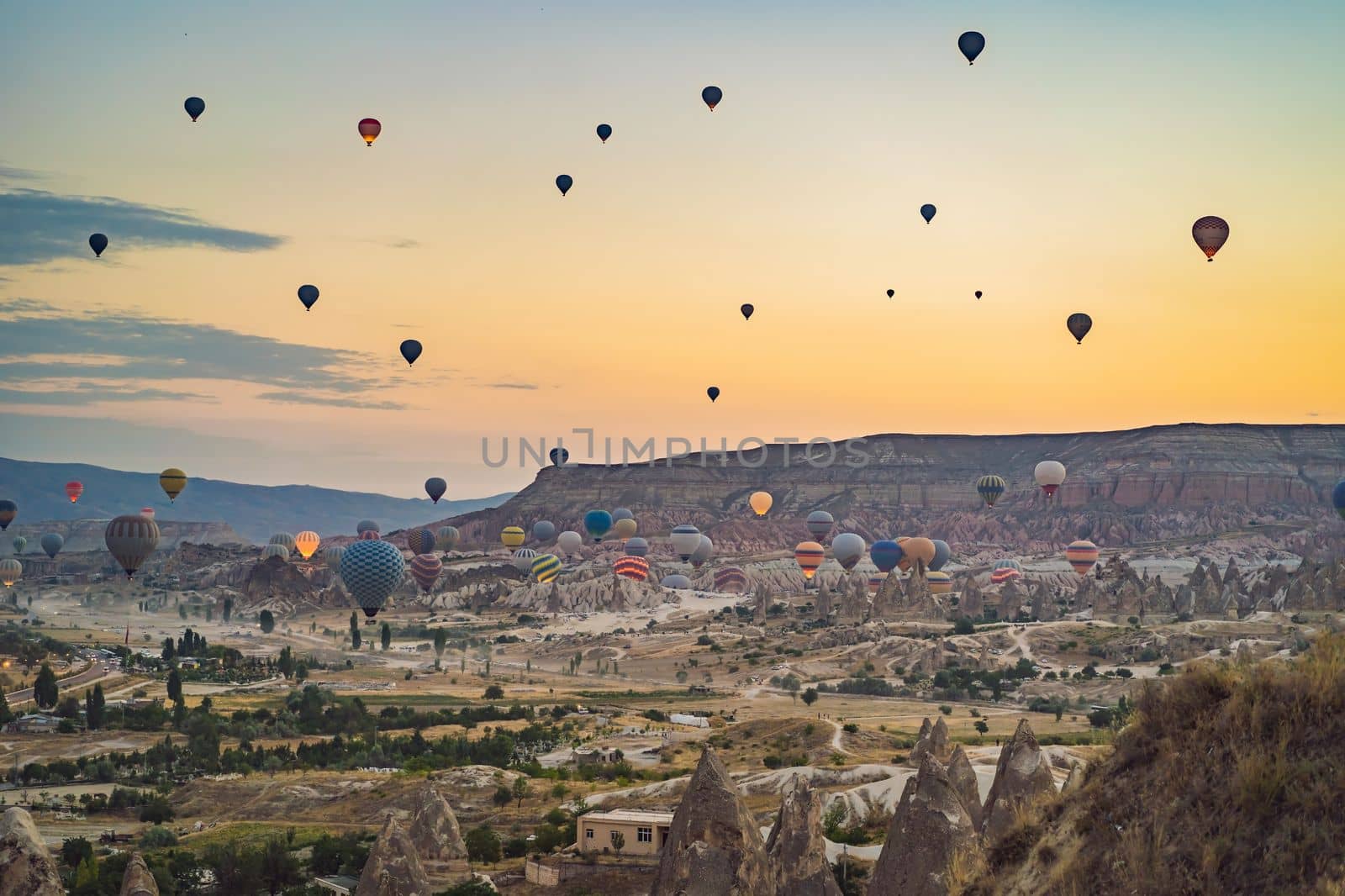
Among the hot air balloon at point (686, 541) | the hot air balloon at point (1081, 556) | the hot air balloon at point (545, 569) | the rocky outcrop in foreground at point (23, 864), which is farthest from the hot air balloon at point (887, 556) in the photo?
the rocky outcrop in foreground at point (23, 864)

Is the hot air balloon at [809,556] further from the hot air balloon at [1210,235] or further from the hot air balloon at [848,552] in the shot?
the hot air balloon at [1210,235]

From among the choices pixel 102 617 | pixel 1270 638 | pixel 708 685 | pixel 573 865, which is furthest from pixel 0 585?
pixel 573 865

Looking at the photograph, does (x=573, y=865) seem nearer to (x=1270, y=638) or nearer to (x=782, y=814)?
(x=782, y=814)

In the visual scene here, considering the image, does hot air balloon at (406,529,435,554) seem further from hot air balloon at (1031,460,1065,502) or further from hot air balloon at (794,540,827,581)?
hot air balloon at (1031,460,1065,502)

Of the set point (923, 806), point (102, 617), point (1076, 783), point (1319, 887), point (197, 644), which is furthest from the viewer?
point (102, 617)

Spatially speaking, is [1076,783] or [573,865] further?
[573,865]

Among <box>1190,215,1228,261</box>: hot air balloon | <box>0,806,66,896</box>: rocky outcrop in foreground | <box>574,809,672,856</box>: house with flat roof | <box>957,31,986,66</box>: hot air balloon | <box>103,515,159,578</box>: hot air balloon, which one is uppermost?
<box>957,31,986,66</box>: hot air balloon

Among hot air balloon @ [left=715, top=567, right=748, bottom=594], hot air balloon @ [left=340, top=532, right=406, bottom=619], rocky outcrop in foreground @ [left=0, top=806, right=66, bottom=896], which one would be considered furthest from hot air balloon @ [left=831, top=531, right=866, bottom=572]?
rocky outcrop in foreground @ [left=0, top=806, right=66, bottom=896]

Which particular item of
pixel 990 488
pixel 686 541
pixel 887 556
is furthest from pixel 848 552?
pixel 686 541
